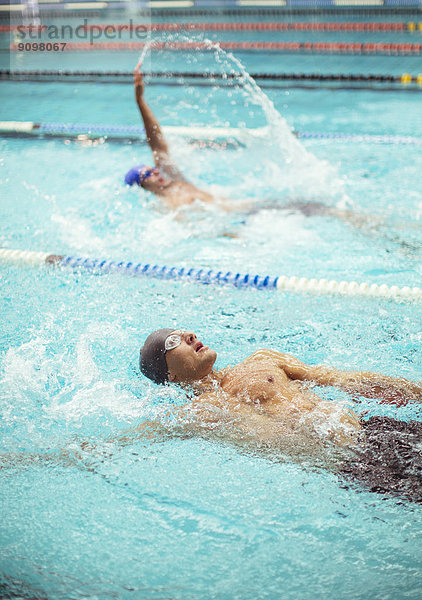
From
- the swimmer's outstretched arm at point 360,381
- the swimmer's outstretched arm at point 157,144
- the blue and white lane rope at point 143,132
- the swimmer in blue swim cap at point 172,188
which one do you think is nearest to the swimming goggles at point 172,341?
the swimmer's outstretched arm at point 360,381

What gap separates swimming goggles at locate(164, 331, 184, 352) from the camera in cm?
236

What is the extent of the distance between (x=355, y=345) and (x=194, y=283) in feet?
3.47

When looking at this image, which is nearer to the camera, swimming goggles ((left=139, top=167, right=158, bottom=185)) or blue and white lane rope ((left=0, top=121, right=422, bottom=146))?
swimming goggles ((left=139, top=167, right=158, bottom=185))

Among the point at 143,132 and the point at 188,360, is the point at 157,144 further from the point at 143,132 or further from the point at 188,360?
the point at 188,360

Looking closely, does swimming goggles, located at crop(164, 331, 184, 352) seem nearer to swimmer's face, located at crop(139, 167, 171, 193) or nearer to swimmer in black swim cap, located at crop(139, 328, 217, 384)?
swimmer in black swim cap, located at crop(139, 328, 217, 384)

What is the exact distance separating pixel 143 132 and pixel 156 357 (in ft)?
15.8

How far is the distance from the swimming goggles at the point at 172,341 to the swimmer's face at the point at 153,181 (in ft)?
8.21

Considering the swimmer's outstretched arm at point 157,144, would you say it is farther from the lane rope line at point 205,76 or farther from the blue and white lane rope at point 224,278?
the lane rope line at point 205,76

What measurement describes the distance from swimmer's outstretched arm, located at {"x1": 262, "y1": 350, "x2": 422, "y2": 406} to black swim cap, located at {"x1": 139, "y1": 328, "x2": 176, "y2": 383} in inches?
19.2

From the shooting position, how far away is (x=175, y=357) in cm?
236

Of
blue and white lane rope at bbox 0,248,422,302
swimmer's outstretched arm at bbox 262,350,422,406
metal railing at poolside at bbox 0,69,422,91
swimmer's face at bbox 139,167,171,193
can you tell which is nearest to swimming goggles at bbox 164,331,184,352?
swimmer's outstretched arm at bbox 262,350,422,406

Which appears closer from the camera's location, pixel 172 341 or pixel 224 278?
pixel 172 341

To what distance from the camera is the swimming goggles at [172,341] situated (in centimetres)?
236

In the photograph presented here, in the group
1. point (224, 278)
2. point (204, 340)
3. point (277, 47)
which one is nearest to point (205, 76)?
point (277, 47)
